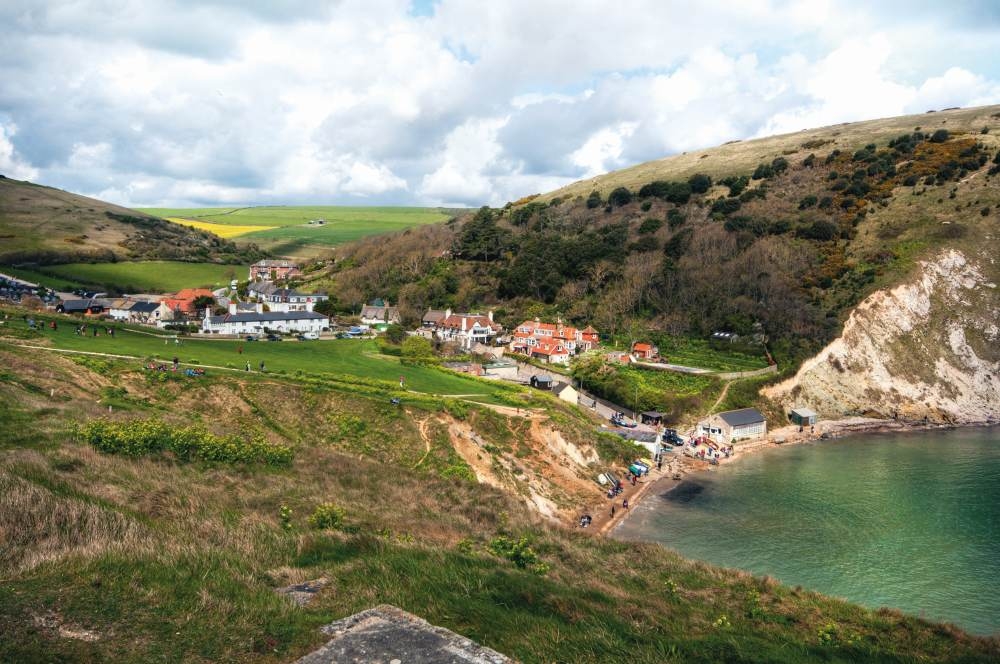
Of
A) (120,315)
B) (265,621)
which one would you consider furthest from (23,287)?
(265,621)

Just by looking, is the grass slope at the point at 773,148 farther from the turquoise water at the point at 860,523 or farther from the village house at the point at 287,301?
the turquoise water at the point at 860,523

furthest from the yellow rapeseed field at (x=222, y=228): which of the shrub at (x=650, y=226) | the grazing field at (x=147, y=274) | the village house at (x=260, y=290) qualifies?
the shrub at (x=650, y=226)

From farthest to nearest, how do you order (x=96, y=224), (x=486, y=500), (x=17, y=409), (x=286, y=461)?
(x=96, y=224) < (x=486, y=500) < (x=286, y=461) < (x=17, y=409)

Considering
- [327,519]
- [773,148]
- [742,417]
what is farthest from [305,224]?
[327,519]

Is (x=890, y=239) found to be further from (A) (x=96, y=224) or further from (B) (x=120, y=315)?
(A) (x=96, y=224)

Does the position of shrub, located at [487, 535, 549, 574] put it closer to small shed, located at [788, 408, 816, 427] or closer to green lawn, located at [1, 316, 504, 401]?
green lawn, located at [1, 316, 504, 401]

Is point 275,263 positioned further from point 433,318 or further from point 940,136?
point 940,136

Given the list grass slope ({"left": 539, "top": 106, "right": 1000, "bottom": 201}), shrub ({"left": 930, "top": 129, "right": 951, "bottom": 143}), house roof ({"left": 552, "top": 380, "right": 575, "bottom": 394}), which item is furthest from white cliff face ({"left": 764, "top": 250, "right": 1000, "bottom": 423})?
grass slope ({"left": 539, "top": 106, "right": 1000, "bottom": 201})

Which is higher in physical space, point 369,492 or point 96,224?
point 96,224
